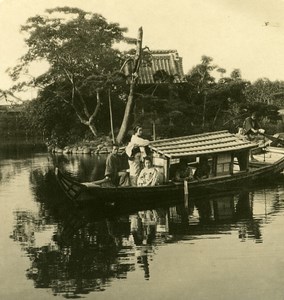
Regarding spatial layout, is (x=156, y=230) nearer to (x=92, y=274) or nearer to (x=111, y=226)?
(x=111, y=226)

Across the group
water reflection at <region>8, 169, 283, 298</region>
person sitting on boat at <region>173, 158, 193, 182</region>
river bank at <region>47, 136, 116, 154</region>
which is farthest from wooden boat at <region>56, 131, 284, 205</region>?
river bank at <region>47, 136, 116, 154</region>

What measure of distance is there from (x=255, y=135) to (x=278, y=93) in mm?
6451

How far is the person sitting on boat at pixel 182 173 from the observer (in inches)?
345

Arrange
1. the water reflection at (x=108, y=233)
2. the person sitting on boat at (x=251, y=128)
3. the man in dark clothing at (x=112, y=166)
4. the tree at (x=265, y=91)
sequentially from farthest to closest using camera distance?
the tree at (x=265, y=91) → the person sitting on boat at (x=251, y=128) → the man in dark clothing at (x=112, y=166) → the water reflection at (x=108, y=233)

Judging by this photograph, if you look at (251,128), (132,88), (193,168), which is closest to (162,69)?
(132,88)

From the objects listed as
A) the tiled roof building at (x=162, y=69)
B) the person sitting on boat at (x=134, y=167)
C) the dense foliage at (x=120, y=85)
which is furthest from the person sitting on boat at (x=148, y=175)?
the tiled roof building at (x=162, y=69)

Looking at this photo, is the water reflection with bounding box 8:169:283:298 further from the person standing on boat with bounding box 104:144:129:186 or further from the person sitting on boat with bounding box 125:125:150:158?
the person sitting on boat with bounding box 125:125:150:158

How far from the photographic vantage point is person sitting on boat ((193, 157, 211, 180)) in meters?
9.16

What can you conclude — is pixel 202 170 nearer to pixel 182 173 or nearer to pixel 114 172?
pixel 182 173

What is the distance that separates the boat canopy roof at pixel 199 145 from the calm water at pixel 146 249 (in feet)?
2.64

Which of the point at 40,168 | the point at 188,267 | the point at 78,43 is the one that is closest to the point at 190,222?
the point at 188,267

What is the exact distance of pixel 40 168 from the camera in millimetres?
13750

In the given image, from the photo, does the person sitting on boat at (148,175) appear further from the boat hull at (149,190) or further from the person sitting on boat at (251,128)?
the person sitting on boat at (251,128)

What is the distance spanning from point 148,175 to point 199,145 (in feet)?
4.12
